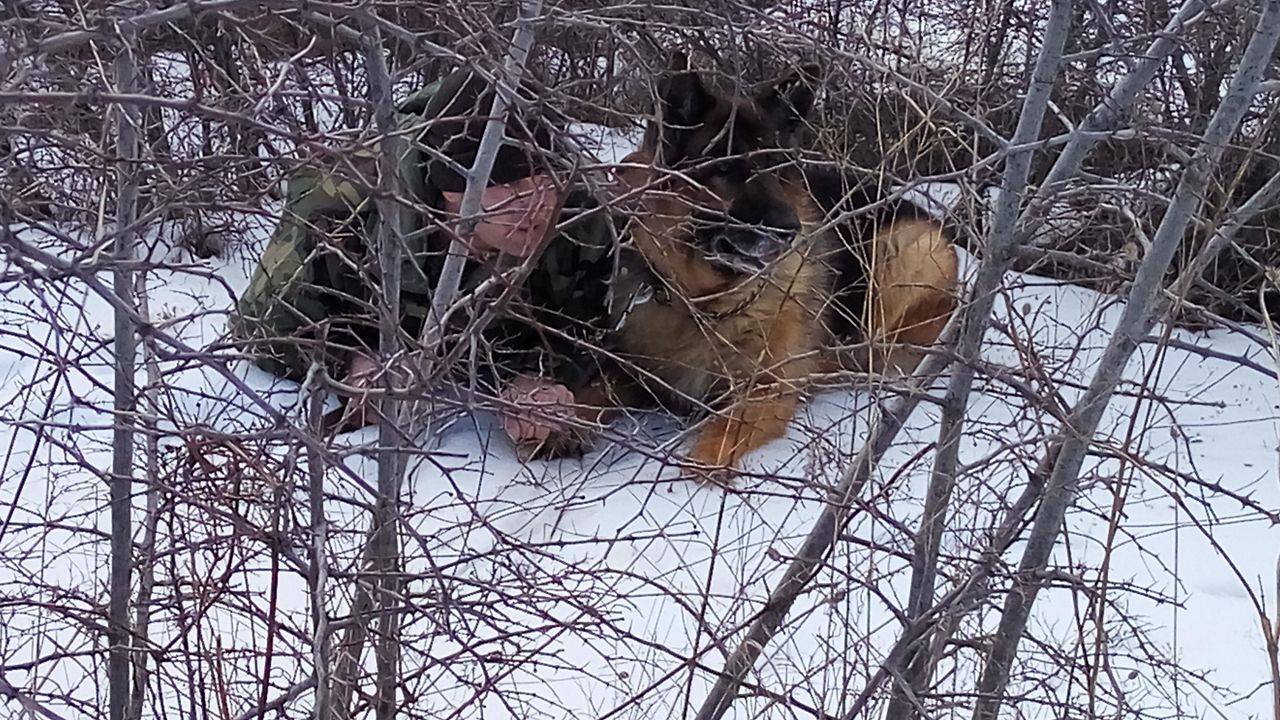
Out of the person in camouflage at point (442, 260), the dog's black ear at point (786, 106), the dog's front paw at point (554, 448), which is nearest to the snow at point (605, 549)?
the dog's front paw at point (554, 448)

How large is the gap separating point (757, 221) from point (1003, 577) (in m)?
2.39

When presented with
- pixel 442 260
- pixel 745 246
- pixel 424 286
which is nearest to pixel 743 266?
pixel 745 246

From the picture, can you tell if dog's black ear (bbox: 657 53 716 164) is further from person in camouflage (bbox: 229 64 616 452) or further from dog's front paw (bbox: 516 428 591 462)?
dog's front paw (bbox: 516 428 591 462)

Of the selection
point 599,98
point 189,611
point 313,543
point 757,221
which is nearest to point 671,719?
point 189,611

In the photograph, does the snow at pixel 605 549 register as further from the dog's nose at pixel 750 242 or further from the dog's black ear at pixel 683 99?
the dog's black ear at pixel 683 99

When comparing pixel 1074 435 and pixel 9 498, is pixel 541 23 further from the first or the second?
pixel 9 498

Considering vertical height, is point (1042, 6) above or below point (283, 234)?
above

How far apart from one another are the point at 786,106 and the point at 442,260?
142 cm

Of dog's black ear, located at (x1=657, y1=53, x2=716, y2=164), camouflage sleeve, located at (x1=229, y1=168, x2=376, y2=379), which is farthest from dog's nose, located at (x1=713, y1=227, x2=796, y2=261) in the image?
camouflage sleeve, located at (x1=229, y1=168, x2=376, y2=379)

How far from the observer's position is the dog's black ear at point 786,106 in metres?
4.48

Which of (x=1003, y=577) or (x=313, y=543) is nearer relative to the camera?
(x=313, y=543)

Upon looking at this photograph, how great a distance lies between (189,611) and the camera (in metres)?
2.34

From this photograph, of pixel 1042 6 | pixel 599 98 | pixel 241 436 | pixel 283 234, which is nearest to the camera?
pixel 241 436

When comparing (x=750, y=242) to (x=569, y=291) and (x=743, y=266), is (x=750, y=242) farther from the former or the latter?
(x=569, y=291)
